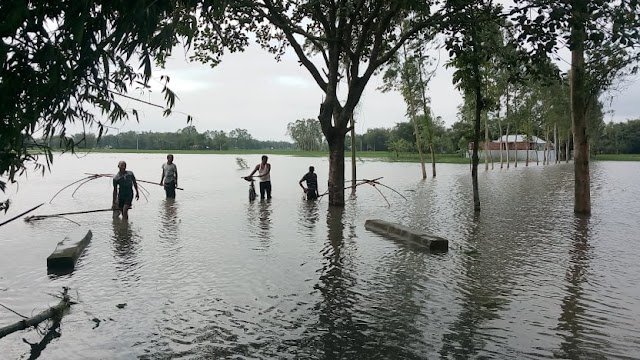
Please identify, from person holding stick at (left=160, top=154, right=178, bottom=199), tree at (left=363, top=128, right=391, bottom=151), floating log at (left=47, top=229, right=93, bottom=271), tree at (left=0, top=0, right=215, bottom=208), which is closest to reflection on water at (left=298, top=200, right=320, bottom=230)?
person holding stick at (left=160, top=154, right=178, bottom=199)

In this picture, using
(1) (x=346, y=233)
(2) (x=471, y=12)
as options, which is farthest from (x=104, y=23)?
(2) (x=471, y=12)

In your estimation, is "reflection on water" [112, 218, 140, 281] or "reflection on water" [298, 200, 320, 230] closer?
"reflection on water" [112, 218, 140, 281]

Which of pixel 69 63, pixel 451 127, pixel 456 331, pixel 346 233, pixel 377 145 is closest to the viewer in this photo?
pixel 69 63

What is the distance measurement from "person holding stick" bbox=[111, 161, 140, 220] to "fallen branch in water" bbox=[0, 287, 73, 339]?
8371 mm

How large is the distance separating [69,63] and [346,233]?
33.4ft

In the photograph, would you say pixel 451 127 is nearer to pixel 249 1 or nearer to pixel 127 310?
pixel 249 1

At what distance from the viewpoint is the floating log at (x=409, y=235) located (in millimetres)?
10352

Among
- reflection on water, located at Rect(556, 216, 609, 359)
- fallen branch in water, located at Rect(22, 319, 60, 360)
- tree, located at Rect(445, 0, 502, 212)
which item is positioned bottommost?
reflection on water, located at Rect(556, 216, 609, 359)

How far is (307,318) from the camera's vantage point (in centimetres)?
620

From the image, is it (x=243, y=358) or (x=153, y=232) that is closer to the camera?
(x=243, y=358)

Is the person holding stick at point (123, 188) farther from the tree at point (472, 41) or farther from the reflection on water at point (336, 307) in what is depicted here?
the tree at point (472, 41)

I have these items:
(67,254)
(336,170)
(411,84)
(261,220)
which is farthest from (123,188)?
(411,84)

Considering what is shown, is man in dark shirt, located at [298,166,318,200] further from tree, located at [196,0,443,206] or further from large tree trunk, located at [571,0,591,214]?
large tree trunk, located at [571,0,591,214]

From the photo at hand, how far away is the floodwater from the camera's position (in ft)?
17.6
